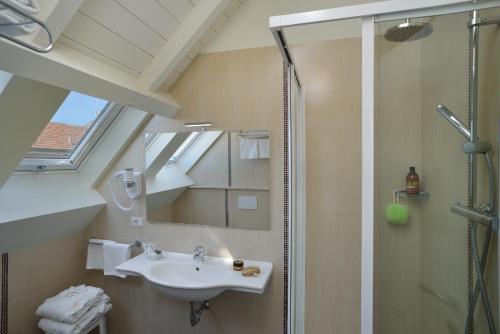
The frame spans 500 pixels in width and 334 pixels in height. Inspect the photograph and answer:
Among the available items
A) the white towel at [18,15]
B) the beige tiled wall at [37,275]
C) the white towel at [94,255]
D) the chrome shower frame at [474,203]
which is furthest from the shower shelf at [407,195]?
the beige tiled wall at [37,275]

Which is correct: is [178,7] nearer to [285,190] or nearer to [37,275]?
[285,190]

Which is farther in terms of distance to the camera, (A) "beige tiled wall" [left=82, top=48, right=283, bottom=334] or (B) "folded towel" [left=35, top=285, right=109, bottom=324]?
(A) "beige tiled wall" [left=82, top=48, right=283, bottom=334]

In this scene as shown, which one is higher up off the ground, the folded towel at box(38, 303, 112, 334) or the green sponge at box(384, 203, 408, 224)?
the green sponge at box(384, 203, 408, 224)

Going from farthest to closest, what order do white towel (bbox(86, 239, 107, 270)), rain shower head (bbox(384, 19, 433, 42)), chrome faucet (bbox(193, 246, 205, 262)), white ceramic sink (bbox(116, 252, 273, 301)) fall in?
1. white towel (bbox(86, 239, 107, 270))
2. chrome faucet (bbox(193, 246, 205, 262))
3. white ceramic sink (bbox(116, 252, 273, 301))
4. rain shower head (bbox(384, 19, 433, 42))

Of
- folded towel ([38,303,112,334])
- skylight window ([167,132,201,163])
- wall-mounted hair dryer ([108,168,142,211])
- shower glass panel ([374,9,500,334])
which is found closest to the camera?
shower glass panel ([374,9,500,334])

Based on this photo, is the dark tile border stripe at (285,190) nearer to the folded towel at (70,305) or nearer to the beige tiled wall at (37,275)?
the folded towel at (70,305)

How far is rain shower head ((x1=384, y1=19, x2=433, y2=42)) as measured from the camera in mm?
856

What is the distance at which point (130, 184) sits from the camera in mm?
2178

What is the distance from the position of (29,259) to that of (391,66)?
251cm

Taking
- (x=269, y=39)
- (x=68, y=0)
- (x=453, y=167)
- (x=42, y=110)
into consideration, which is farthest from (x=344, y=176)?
(x=42, y=110)

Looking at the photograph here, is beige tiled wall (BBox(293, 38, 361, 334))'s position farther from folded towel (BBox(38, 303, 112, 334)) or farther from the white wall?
folded towel (BBox(38, 303, 112, 334))

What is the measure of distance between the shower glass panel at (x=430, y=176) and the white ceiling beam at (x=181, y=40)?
1147 millimetres

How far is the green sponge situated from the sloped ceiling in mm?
1502

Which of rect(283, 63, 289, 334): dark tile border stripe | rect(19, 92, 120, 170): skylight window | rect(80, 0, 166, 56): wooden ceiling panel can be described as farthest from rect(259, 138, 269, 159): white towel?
rect(19, 92, 120, 170): skylight window
